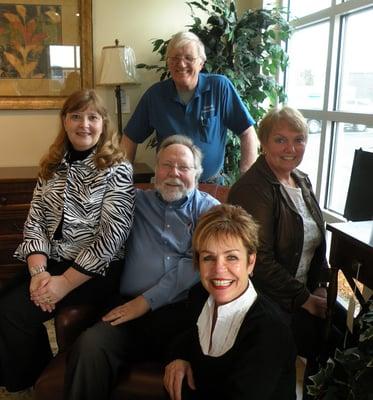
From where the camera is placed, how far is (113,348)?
1.46 meters

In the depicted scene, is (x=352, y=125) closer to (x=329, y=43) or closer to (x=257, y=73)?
(x=329, y=43)

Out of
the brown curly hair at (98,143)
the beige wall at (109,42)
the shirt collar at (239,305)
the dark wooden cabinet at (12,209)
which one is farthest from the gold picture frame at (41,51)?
the shirt collar at (239,305)

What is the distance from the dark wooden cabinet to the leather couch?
56.2 inches

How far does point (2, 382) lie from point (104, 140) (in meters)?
1.09

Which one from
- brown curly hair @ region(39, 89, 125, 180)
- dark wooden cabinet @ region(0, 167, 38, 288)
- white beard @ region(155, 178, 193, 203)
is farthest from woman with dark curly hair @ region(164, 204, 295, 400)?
dark wooden cabinet @ region(0, 167, 38, 288)

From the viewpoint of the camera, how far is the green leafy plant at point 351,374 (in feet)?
3.23

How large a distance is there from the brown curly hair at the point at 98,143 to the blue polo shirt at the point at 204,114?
0.52 metres

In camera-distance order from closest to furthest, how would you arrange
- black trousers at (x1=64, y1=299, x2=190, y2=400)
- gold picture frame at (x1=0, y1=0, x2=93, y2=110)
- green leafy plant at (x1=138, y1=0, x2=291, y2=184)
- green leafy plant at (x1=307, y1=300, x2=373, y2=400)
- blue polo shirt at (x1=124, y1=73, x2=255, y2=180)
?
green leafy plant at (x1=307, y1=300, x2=373, y2=400)
black trousers at (x1=64, y1=299, x2=190, y2=400)
blue polo shirt at (x1=124, y1=73, x2=255, y2=180)
green leafy plant at (x1=138, y1=0, x2=291, y2=184)
gold picture frame at (x1=0, y1=0, x2=93, y2=110)

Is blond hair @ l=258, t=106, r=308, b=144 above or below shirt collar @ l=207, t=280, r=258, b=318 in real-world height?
above

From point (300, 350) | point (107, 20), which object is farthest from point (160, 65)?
point (300, 350)

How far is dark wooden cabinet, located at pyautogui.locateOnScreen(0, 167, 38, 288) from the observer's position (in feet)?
9.40

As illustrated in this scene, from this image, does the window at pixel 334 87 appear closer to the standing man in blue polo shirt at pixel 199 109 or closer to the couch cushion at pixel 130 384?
the standing man in blue polo shirt at pixel 199 109

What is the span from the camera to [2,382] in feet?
5.96

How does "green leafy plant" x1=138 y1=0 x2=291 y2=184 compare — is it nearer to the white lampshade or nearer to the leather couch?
the white lampshade
